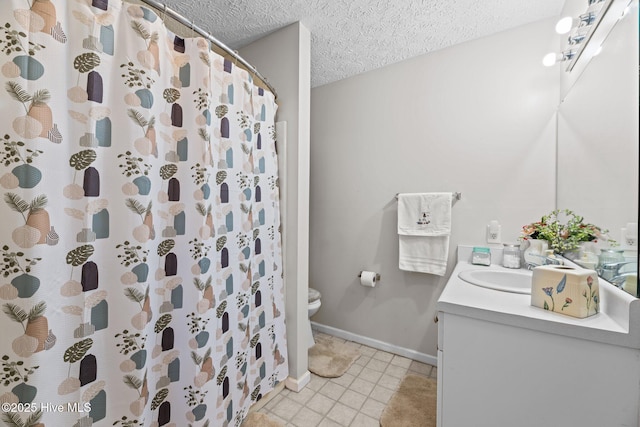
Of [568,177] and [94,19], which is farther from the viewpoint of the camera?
[568,177]

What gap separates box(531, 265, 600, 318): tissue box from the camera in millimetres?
899

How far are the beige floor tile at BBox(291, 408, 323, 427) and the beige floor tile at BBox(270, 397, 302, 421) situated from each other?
0.03m

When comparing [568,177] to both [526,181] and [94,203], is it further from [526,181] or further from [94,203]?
[94,203]

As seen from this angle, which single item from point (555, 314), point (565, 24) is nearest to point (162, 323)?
point (555, 314)

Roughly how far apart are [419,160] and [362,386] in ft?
5.50

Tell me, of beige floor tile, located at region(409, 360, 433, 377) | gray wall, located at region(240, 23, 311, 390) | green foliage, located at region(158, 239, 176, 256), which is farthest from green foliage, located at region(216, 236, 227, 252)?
beige floor tile, located at region(409, 360, 433, 377)

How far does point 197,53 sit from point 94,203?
744 mm

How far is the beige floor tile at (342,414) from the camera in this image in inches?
58.2

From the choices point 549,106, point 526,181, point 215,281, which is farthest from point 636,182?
point 215,281

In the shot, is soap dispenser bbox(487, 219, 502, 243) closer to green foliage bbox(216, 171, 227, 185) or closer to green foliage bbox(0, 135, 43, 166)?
green foliage bbox(216, 171, 227, 185)

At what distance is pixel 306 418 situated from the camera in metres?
1.49

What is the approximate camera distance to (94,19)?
813 mm

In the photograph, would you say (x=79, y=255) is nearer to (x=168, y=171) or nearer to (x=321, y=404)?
(x=168, y=171)

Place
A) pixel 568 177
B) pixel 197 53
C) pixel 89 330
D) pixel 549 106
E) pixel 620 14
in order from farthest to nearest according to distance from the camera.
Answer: pixel 549 106
pixel 568 177
pixel 197 53
pixel 620 14
pixel 89 330
